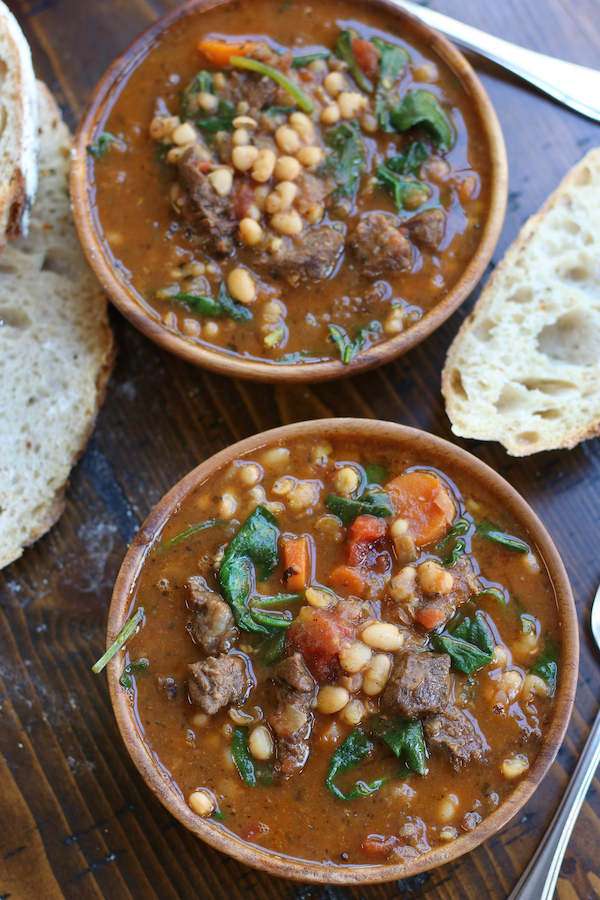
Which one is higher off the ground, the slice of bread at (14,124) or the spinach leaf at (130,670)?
the slice of bread at (14,124)

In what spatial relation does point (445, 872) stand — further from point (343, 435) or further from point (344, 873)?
point (343, 435)

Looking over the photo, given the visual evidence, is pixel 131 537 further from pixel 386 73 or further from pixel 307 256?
pixel 386 73

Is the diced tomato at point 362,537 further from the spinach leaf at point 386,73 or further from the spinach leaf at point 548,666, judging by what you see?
the spinach leaf at point 386,73

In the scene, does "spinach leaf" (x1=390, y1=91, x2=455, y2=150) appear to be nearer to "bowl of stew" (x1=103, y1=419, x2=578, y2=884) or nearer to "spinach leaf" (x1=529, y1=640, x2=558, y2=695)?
"bowl of stew" (x1=103, y1=419, x2=578, y2=884)

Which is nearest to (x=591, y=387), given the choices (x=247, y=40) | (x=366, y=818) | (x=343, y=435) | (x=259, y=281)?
(x=343, y=435)

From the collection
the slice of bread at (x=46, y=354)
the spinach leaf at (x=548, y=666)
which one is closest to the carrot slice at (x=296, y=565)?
the spinach leaf at (x=548, y=666)

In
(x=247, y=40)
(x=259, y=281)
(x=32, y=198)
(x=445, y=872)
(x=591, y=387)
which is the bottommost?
(x=445, y=872)

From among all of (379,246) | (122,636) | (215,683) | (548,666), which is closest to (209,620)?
(215,683)
